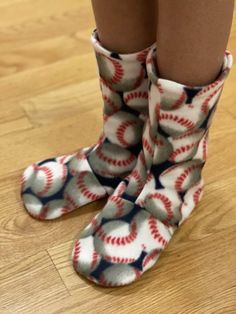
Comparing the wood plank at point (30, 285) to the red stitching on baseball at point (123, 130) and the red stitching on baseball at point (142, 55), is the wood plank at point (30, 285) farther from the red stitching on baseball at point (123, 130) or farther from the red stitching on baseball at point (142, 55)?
the red stitching on baseball at point (142, 55)

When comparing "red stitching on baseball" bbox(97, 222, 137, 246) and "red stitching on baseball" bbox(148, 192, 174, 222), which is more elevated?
"red stitching on baseball" bbox(148, 192, 174, 222)

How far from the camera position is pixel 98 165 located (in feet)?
2.60

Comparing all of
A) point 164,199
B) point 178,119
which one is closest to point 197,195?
point 164,199

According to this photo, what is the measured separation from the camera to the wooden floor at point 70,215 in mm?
681

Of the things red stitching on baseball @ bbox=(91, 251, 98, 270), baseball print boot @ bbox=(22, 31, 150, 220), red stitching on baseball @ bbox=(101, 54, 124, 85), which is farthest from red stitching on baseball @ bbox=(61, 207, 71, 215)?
red stitching on baseball @ bbox=(101, 54, 124, 85)

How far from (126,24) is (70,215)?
302 millimetres

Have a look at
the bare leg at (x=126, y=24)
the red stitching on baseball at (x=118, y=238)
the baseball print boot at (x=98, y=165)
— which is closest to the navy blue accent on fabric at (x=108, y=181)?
the baseball print boot at (x=98, y=165)

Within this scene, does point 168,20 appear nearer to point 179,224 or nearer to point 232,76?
point 179,224

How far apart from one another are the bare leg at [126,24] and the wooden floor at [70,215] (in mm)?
260

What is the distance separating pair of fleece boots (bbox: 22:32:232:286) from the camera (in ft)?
2.09

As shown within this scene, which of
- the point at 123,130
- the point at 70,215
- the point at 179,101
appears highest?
the point at 179,101

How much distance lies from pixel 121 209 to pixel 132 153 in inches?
3.6

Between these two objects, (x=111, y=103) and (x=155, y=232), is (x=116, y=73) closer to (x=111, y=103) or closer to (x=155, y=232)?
(x=111, y=103)

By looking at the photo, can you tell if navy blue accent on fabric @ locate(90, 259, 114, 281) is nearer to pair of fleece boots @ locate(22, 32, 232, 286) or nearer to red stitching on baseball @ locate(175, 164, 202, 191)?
pair of fleece boots @ locate(22, 32, 232, 286)
